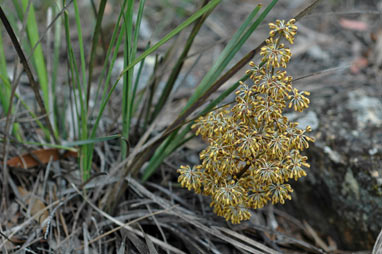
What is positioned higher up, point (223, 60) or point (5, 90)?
point (223, 60)

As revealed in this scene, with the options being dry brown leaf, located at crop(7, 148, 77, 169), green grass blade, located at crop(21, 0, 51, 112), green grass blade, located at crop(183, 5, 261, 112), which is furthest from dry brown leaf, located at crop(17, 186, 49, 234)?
green grass blade, located at crop(183, 5, 261, 112)

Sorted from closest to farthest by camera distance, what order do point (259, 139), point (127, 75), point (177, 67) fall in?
1. point (259, 139)
2. point (127, 75)
3. point (177, 67)

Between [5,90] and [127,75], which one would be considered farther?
[5,90]

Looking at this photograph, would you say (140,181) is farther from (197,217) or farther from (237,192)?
(237,192)

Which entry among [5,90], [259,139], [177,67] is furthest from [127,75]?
[5,90]

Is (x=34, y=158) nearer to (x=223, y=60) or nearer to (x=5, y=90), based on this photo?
(x=5, y=90)

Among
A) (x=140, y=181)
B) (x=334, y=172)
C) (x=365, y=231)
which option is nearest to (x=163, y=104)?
(x=140, y=181)

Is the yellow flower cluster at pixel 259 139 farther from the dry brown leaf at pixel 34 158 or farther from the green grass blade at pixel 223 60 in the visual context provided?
the dry brown leaf at pixel 34 158
